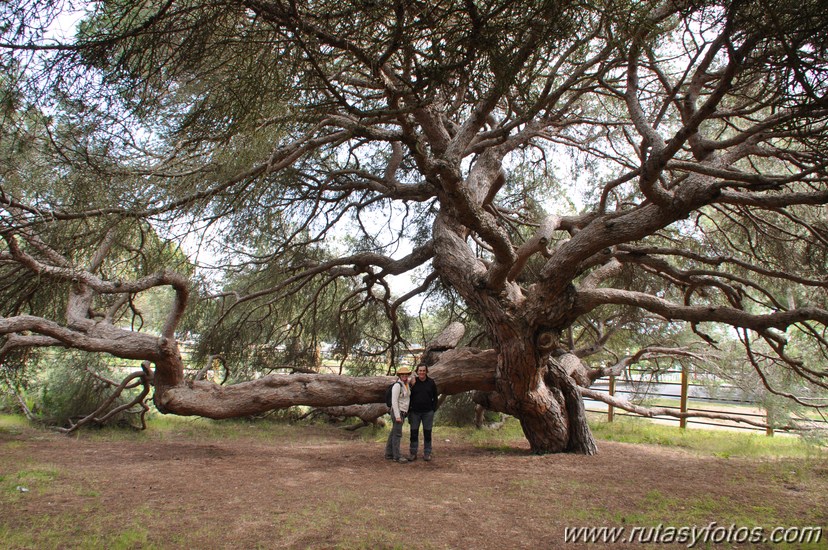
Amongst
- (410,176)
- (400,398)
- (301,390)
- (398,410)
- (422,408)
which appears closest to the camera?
(398,410)

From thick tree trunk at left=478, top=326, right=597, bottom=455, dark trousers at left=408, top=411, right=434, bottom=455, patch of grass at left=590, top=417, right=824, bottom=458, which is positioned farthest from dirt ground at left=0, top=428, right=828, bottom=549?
patch of grass at left=590, top=417, right=824, bottom=458

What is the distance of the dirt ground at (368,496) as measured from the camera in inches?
136

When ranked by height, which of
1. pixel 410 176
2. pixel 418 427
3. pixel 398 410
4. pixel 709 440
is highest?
pixel 410 176

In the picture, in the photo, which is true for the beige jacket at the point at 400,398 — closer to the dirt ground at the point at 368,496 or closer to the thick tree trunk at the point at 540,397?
the dirt ground at the point at 368,496

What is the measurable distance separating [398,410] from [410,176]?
3.99m

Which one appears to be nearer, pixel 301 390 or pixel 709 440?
pixel 301 390

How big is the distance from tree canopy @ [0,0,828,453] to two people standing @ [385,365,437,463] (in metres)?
0.55

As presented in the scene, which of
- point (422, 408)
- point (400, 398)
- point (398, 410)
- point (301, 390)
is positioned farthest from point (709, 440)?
point (301, 390)

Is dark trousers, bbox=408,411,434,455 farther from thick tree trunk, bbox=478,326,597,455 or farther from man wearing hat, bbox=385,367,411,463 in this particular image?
thick tree trunk, bbox=478,326,597,455

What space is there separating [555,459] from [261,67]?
4.88 metres

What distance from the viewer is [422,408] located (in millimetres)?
6449

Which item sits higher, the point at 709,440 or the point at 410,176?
the point at 410,176

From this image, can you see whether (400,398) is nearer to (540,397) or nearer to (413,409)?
(413,409)

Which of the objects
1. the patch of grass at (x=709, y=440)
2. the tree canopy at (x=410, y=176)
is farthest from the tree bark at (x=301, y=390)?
the patch of grass at (x=709, y=440)
